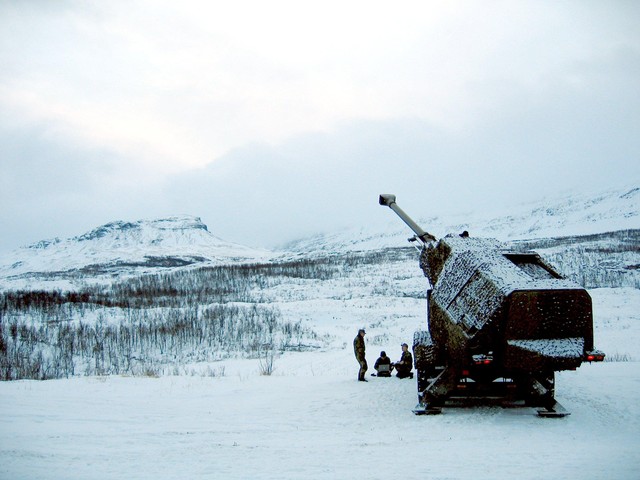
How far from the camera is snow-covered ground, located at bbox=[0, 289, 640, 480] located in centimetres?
515

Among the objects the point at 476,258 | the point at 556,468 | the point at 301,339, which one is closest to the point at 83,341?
the point at 301,339

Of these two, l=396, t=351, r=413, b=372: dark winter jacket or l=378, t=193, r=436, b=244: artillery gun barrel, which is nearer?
l=378, t=193, r=436, b=244: artillery gun barrel

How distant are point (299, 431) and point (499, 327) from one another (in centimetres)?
332

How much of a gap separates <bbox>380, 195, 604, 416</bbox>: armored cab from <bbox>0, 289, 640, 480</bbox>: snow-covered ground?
48 centimetres

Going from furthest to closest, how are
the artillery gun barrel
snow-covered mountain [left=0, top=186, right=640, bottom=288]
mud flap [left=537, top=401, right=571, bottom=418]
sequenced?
1. snow-covered mountain [left=0, top=186, right=640, bottom=288]
2. the artillery gun barrel
3. mud flap [left=537, top=401, right=571, bottom=418]

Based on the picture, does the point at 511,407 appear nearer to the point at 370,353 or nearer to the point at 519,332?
the point at 519,332

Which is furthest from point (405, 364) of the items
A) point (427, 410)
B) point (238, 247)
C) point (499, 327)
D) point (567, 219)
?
point (238, 247)

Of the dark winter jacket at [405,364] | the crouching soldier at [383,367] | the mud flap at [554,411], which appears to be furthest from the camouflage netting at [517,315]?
the crouching soldier at [383,367]

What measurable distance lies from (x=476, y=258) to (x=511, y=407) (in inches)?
113

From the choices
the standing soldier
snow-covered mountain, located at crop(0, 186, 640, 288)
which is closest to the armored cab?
the standing soldier

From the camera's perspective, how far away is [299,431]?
7.30 metres

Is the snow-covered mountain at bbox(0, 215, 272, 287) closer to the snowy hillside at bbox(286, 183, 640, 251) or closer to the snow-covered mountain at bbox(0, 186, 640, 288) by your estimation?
the snow-covered mountain at bbox(0, 186, 640, 288)

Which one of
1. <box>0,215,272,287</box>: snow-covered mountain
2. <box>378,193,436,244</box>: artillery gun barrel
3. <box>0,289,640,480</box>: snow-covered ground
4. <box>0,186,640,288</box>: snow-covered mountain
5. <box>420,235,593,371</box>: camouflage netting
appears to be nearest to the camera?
<box>0,289,640,480</box>: snow-covered ground

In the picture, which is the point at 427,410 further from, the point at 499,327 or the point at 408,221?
the point at 408,221
